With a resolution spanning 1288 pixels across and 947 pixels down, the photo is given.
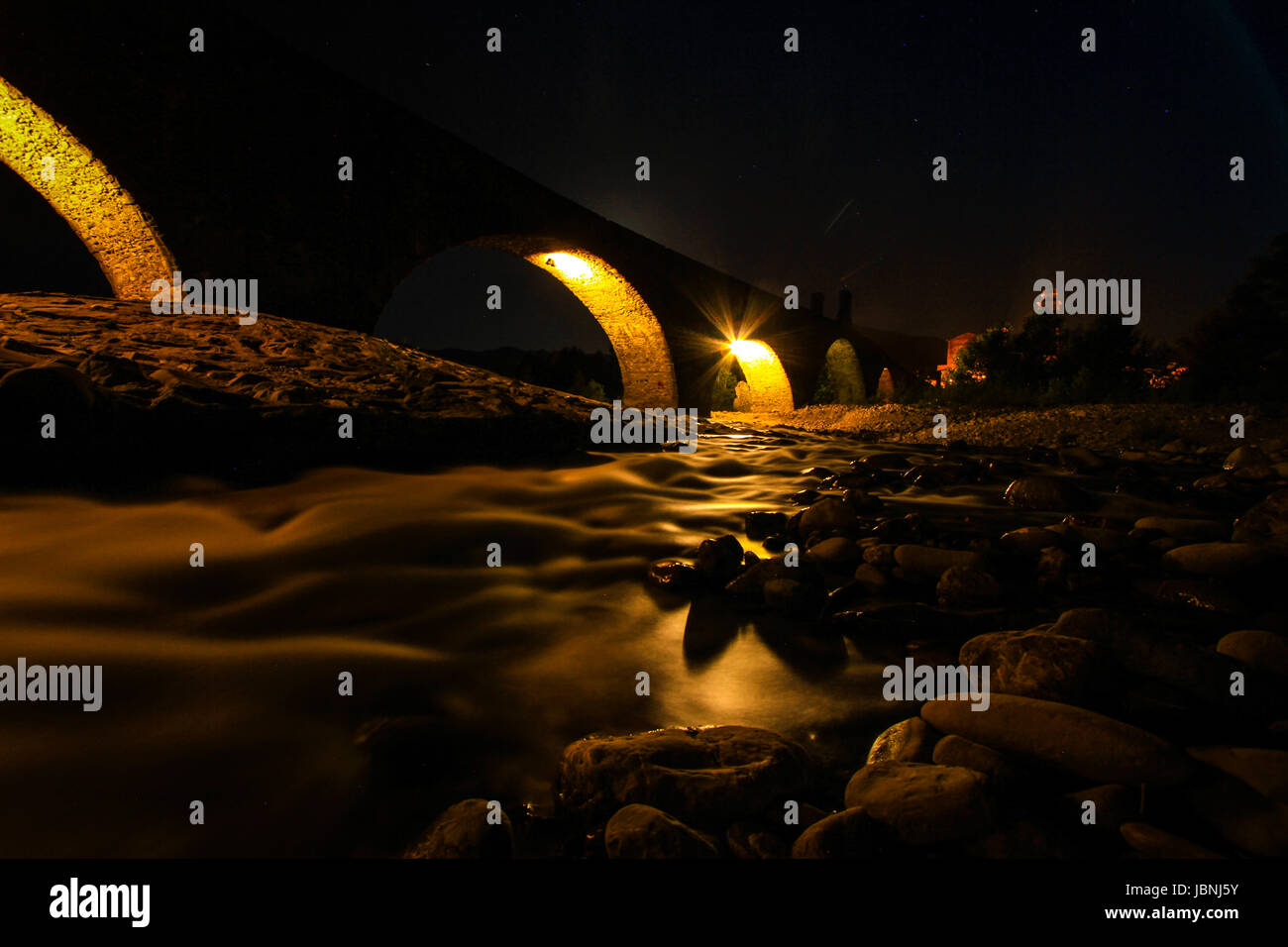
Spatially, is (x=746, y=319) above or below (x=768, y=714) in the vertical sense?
above

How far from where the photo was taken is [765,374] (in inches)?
742

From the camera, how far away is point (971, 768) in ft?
3.73

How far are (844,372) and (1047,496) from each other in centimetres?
2047

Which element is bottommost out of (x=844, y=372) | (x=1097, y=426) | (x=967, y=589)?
(x=967, y=589)

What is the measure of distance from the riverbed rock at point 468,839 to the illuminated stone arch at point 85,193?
7.07m

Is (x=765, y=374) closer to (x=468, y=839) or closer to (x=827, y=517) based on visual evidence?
(x=827, y=517)

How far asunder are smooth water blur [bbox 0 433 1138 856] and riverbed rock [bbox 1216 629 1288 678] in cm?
87

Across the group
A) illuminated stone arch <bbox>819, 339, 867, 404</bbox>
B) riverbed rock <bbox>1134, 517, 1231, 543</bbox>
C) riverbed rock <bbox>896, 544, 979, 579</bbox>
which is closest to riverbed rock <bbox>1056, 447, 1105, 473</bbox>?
riverbed rock <bbox>1134, 517, 1231, 543</bbox>

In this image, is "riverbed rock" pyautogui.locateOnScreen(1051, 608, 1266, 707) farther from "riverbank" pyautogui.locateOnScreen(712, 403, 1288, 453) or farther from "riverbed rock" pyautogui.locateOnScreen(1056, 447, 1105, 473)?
"riverbank" pyautogui.locateOnScreen(712, 403, 1288, 453)

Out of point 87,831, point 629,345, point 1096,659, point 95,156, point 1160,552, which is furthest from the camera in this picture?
point 629,345

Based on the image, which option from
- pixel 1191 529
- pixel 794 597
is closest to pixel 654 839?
pixel 794 597
